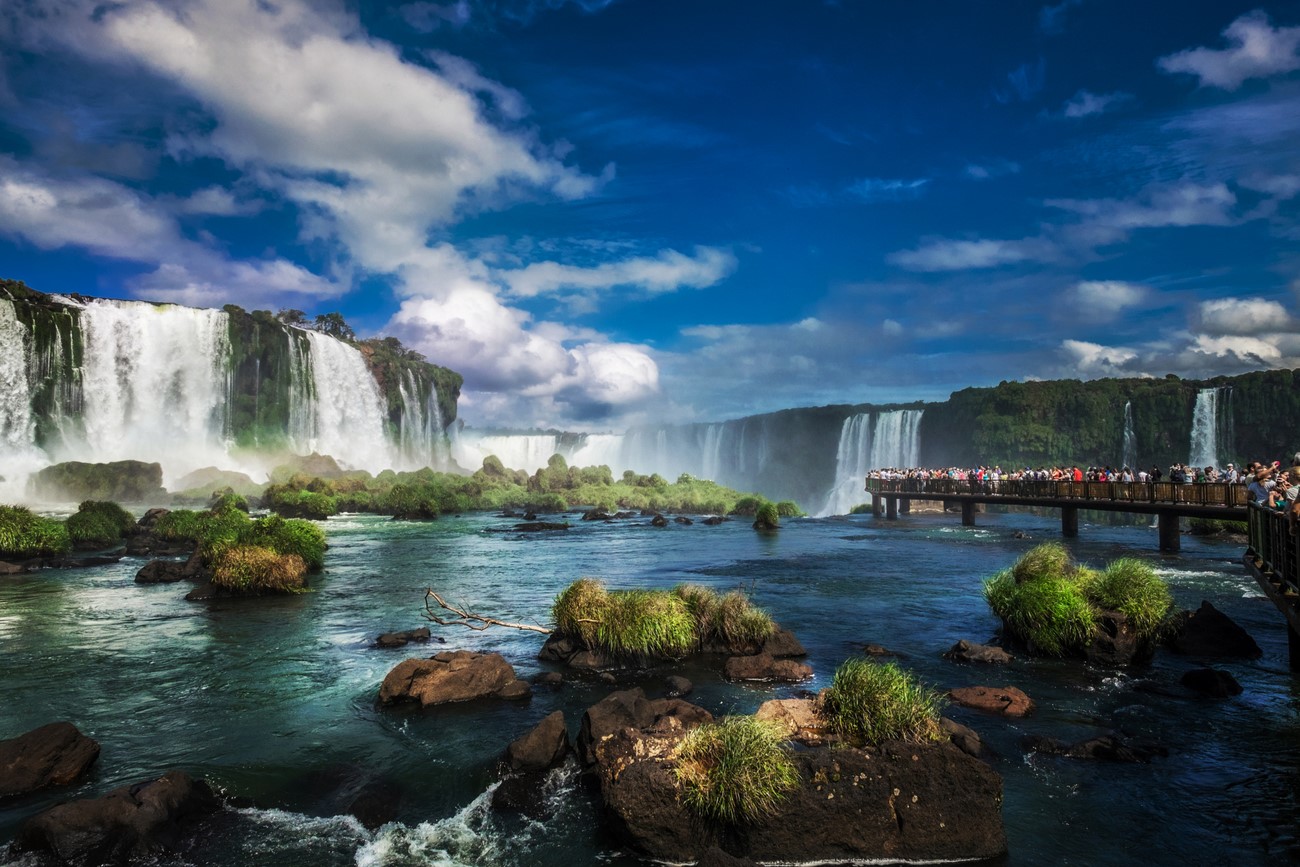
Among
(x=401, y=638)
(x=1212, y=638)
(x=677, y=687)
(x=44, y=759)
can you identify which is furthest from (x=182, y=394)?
(x=1212, y=638)

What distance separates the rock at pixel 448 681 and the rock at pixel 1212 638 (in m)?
14.7

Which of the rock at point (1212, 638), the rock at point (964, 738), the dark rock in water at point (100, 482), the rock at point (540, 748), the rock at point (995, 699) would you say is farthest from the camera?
the dark rock in water at point (100, 482)

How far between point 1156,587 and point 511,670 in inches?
573

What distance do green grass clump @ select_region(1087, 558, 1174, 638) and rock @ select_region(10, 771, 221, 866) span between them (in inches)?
686

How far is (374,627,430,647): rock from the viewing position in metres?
17.2

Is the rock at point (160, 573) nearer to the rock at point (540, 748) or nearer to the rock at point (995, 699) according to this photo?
the rock at point (540, 748)

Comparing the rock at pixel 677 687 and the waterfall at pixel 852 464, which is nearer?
the rock at pixel 677 687

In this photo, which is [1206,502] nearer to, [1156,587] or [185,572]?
[1156,587]

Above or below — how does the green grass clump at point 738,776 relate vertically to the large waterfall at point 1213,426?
below

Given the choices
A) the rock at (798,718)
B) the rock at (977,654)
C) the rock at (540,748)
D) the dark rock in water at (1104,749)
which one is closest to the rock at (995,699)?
the dark rock in water at (1104,749)

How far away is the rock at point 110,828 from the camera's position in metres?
7.59

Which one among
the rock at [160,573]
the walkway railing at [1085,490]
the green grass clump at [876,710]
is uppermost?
the walkway railing at [1085,490]

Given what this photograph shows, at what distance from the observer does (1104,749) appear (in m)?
10.2

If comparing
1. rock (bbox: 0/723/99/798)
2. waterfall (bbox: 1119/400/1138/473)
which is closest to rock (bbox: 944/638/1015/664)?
rock (bbox: 0/723/99/798)
